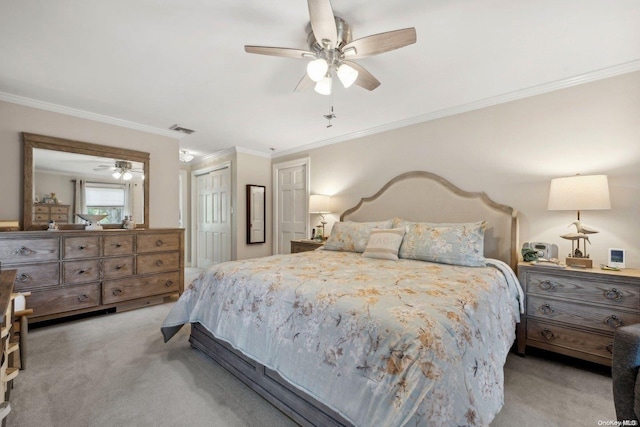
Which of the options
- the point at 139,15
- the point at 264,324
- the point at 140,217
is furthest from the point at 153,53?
the point at 140,217

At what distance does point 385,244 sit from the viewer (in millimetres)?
2738

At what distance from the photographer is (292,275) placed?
1.85 meters

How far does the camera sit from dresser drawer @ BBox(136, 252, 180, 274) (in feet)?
A: 11.2

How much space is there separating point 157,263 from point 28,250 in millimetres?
1181

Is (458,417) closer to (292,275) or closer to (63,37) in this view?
(292,275)

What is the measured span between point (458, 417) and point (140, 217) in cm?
413

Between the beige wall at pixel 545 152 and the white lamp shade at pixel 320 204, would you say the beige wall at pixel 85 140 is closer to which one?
the white lamp shade at pixel 320 204

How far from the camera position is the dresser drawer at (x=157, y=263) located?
134 inches

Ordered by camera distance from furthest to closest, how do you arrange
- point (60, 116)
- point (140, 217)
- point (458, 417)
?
point (140, 217), point (60, 116), point (458, 417)

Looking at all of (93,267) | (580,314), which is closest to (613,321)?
(580,314)

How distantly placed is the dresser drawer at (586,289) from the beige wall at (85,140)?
175 inches

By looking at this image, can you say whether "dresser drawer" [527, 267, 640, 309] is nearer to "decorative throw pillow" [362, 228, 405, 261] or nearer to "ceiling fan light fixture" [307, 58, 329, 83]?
"decorative throw pillow" [362, 228, 405, 261]

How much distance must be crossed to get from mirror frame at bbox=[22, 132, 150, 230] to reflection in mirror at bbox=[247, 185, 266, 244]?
1.65m

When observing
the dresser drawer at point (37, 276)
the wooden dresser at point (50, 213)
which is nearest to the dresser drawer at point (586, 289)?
the dresser drawer at point (37, 276)
